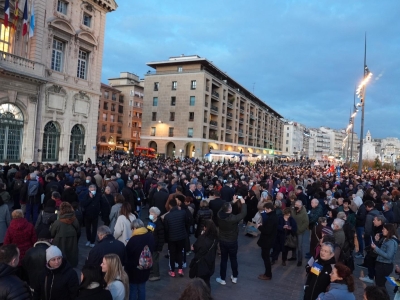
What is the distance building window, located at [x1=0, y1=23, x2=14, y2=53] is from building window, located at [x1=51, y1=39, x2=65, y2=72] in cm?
307

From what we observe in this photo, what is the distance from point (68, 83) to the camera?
2453cm

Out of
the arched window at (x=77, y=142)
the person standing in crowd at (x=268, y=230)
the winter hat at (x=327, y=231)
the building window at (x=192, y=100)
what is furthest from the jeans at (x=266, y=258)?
the building window at (x=192, y=100)

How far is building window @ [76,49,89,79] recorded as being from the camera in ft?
85.5

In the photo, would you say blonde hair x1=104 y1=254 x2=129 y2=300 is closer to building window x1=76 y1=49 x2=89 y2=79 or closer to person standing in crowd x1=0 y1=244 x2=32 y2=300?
person standing in crowd x1=0 y1=244 x2=32 y2=300

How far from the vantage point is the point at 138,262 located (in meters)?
4.63

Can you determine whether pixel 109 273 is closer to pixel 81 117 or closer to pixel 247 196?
pixel 247 196

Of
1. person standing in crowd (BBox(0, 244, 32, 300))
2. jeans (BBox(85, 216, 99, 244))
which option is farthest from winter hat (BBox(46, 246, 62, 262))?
jeans (BBox(85, 216, 99, 244))

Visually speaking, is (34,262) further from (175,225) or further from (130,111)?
(130,111)

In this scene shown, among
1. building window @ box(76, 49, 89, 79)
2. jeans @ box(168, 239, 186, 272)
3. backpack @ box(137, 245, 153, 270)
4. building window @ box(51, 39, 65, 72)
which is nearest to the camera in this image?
backpack @ box(137, 245, 153, 270)

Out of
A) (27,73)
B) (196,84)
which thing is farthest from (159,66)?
(27,73)

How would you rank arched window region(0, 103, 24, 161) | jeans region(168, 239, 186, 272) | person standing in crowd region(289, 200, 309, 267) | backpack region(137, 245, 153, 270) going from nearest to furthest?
backpack region(137, 245, 153, 270), jeans region(168, 239, 186, 272), person standing in crowd region(289, 200, 309, 267), arched window region(0, 103, 24, 161)

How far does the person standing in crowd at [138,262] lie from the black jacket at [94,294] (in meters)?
1.55

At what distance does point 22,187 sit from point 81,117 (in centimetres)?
1831

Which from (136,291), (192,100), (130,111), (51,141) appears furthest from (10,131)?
(130,111)
